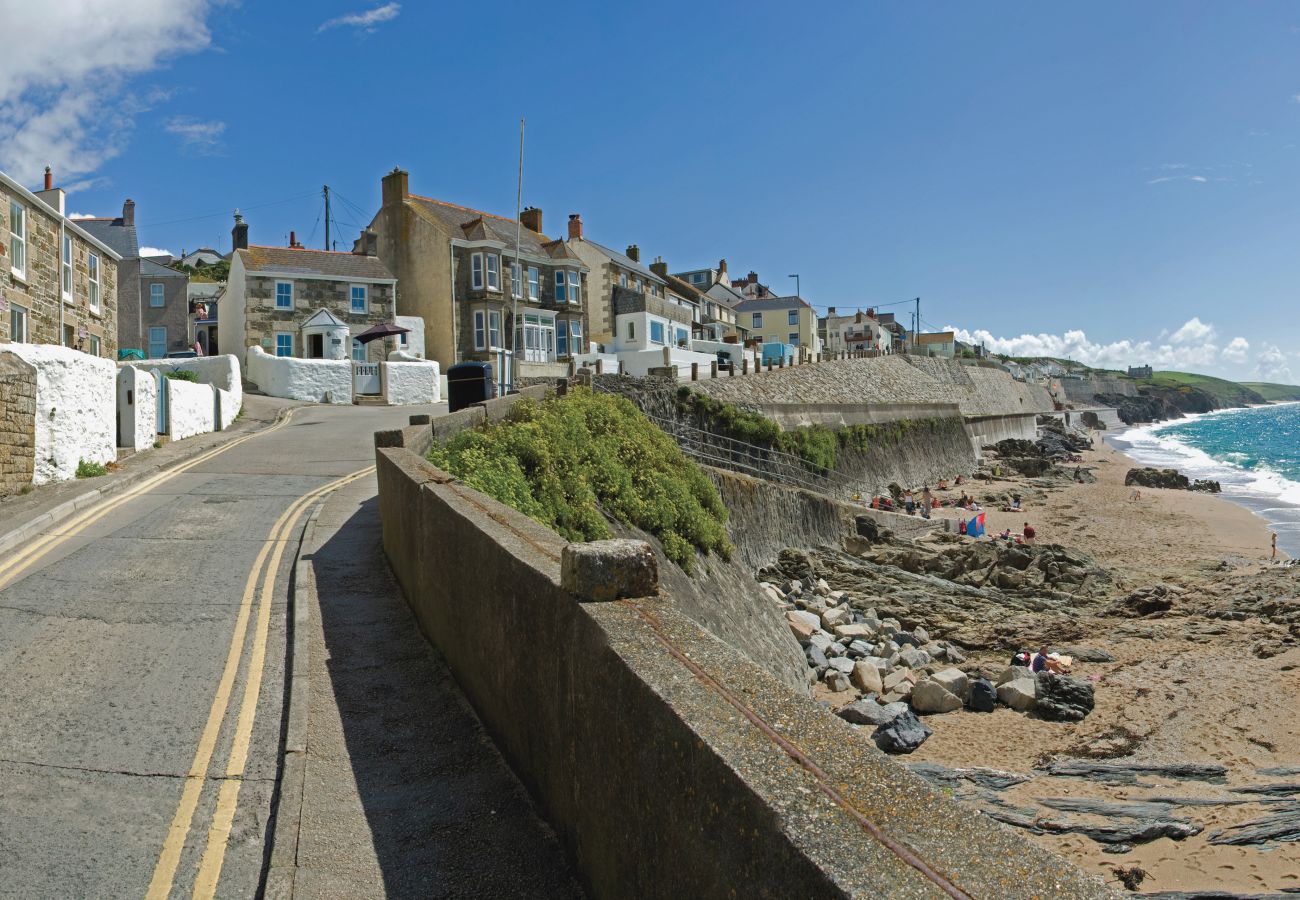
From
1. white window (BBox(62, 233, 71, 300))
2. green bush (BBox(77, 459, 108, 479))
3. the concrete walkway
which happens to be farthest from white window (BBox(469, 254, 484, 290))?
the concrete walkway

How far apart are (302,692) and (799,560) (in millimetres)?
16419

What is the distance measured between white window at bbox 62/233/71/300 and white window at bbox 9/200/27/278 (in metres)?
2.81

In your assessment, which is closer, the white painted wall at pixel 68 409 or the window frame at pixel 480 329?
the white painted wall at pixel 68 409

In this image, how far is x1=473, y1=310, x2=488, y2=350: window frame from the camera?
44625 millimetres

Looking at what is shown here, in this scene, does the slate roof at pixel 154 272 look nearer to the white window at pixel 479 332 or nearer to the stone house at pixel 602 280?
the white window at pixel 479 332

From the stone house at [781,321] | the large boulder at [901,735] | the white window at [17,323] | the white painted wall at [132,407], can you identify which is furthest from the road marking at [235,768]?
the stone house at [781,321]

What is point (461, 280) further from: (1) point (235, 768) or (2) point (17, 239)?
(1) point (235, 768)

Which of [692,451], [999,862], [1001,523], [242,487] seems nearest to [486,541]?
[999,862]

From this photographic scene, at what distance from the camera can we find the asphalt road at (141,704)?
4.41m

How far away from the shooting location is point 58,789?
5012 mm

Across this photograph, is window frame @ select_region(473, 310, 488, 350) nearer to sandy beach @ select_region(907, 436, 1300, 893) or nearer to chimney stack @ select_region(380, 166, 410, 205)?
chimney stack @ select_region(380, 166, 410, 205)

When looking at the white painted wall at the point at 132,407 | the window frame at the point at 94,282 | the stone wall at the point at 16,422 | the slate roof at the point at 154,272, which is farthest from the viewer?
the slate roof at the point at 154,272

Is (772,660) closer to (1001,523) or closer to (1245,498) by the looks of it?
(1001,523)

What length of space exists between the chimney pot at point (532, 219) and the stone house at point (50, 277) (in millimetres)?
26681
